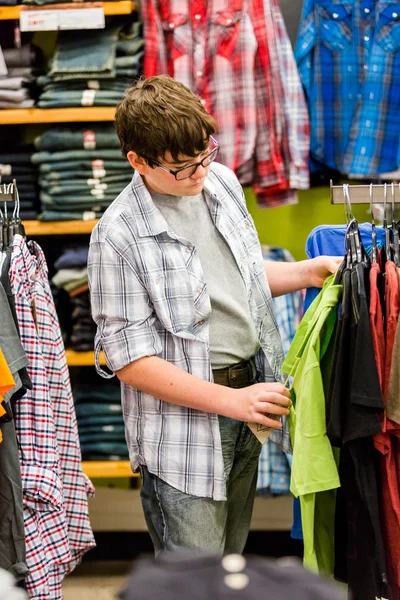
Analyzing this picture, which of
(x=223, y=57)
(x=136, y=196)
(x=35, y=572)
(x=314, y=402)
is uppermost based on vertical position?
(x=223, y=57)

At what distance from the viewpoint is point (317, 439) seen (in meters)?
1.59

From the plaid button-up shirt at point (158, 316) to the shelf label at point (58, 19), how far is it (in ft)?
4.25

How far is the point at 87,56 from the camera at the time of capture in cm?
288

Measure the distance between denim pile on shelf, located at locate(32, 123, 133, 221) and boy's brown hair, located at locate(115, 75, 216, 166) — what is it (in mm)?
1272

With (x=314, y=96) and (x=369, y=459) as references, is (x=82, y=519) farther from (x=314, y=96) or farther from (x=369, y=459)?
(x=314, y=96)

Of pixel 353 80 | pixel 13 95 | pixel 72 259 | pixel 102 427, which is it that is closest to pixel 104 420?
pixel 102 427

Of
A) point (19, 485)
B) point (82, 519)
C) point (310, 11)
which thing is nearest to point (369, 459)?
point (19, 485)

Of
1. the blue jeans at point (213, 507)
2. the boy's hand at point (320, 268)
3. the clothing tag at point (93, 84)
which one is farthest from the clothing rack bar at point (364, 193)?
the clothing tag at point (93, 84)

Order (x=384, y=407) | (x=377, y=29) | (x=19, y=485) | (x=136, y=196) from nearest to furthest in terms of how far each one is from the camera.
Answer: (x=384, y=407) < (x=136, y=196) < (x=19, y=485) < (x=377, y=29)

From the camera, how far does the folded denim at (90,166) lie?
2.90m

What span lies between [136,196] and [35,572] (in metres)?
1.08

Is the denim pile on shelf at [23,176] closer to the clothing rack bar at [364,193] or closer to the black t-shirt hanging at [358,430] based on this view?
the clothing rack bar at [364,193]

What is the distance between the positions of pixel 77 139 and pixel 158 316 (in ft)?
4.50

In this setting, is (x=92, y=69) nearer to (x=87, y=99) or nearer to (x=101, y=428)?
(x=87, y=99)
